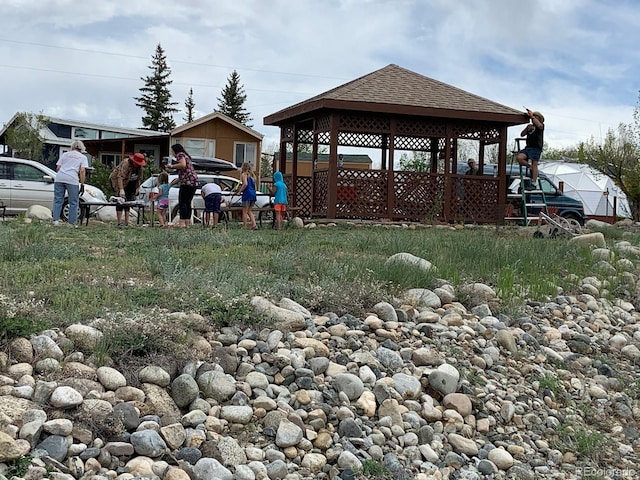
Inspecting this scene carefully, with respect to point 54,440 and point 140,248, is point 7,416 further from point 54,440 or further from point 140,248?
point 140,248

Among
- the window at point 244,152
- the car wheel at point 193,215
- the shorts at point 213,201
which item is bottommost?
the car wheel at point 193,215

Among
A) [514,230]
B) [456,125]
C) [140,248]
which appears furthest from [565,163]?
[140,248]

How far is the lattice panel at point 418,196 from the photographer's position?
17234 mm

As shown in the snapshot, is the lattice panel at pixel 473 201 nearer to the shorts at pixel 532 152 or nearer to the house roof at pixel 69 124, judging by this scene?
the shorts at pixel 532 152

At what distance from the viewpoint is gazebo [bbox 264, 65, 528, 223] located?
16.9m

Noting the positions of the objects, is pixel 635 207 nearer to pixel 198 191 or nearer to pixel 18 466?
pixel 198 191

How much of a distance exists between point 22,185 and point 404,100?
30.2 feet

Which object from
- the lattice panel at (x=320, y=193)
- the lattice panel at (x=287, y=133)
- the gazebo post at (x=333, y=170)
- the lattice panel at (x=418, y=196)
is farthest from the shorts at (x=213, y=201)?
the lattice panel at (x=287, y=133)

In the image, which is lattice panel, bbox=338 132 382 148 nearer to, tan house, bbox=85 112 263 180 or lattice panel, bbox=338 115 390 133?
lattice panel, bbox=338 115 390 133

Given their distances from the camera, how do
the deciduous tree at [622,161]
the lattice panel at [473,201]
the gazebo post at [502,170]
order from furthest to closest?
the deciduous tree at [622,161] < the gazebo post at [502,170] < the lattice panel at [473,201]

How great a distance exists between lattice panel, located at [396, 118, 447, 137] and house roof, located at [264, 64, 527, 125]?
1.66 ft

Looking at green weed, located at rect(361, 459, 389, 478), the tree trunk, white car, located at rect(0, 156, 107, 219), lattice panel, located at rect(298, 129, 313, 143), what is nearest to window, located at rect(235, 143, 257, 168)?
lattice panel, located at rect(298, 129, 313, 143)

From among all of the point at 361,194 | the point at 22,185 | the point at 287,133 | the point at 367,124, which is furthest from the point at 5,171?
the point at 367,124

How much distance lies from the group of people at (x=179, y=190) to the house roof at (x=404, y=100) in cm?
288
